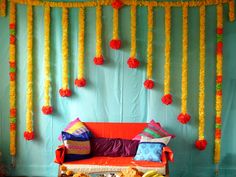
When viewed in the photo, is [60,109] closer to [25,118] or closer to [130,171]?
[25,118]

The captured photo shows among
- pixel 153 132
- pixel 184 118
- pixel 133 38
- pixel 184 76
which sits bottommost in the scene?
pixel 153 132

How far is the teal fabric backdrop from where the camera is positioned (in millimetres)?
4451

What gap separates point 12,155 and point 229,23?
11.7ft

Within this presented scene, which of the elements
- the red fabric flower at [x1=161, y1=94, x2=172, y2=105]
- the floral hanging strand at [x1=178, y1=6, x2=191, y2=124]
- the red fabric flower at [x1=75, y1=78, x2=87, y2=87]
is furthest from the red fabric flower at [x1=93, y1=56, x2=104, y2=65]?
the floral hanging strand at [x1=178, y1=6, x2=191, y2=124]

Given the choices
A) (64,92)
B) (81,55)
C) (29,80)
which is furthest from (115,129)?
(29,80)

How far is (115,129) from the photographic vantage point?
4.34 metres

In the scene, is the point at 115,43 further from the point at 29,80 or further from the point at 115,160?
the point at 115,160

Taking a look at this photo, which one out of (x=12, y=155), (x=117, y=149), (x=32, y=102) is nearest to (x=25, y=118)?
(x=32, y=102)

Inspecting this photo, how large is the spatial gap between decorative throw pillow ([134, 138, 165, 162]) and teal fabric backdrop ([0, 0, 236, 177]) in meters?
0.53

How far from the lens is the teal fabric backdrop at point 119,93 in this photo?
4451 millimetres

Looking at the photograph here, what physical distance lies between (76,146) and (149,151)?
2.99ft

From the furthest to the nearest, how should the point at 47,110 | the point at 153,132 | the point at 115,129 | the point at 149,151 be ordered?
the point at 47,110
the point at 115,129
the point at 153,132
the point at 149,151

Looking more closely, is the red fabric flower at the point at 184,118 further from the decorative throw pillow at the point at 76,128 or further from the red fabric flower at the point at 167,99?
the decorative throw pillow at the point at 76,128

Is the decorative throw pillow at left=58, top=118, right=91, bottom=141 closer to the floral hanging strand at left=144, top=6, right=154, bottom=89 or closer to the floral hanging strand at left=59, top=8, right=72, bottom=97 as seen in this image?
the floral hanging strand at left=59, top=8, right=72, bottom=97
